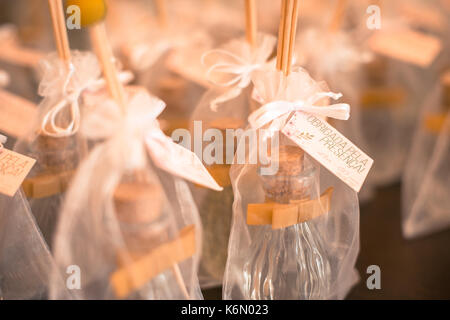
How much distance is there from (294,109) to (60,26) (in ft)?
0.90

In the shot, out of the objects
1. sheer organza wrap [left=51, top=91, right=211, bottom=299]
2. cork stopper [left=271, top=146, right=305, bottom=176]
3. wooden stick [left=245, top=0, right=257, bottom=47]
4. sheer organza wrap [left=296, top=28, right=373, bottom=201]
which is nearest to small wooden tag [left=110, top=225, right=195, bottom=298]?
sheer organza wrap [left=51, top=91, right=211, bottom=299]

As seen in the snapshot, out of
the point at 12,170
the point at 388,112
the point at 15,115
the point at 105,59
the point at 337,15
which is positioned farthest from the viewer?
the point at 388,112

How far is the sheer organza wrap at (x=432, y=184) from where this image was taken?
809 mm

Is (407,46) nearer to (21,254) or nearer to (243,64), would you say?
(243,64)

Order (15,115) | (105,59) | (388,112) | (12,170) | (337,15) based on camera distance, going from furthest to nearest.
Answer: (388,112)
(337,15)
(15,115)
(12,170)
(105,59)

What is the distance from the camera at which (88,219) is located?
46 centimetres

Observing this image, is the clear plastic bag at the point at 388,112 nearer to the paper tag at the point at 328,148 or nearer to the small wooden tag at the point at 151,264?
the paper tag at the point at 328,148

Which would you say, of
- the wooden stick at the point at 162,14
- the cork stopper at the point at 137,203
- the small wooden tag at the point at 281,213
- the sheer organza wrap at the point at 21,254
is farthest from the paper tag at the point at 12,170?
the wooden stick at the point at 162,14

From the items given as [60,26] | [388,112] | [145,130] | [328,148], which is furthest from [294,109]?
[388,112]

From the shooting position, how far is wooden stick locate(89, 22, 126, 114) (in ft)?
1.41

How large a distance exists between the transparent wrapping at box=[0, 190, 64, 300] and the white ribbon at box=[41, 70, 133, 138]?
8 cm

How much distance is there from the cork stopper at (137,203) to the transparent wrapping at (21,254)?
0.56ft

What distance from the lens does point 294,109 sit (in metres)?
0.54
